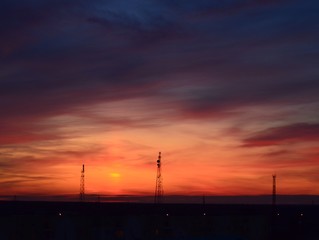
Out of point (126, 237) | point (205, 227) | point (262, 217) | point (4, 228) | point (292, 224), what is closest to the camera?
point (4, 228)

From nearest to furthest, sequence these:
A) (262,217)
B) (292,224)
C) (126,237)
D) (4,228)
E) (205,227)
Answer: (4,228) → (126,237) → (205,227) → (262,217) → (292,224)

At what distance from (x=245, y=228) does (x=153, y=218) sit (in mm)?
19231

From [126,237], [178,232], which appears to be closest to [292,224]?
[178,232]

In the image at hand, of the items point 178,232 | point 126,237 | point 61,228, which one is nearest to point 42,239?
point 61,228

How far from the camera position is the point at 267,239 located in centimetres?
10312

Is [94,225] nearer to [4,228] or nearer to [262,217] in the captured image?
[4,228]

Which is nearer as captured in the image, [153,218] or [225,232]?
[153,218]

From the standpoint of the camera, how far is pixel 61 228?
3238 inches

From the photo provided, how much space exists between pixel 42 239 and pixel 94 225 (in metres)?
7.69

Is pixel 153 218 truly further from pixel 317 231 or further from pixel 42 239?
pixel 317 231

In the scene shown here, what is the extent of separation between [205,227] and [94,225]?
19.5 meters

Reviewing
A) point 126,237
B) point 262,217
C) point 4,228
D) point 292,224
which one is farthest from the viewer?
point 292,224

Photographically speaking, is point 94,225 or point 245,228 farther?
point 245,228

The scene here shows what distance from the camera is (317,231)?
12900cm
